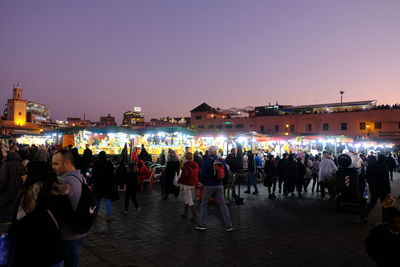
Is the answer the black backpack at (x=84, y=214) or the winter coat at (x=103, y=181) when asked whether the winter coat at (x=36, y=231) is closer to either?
the black backpack at (x=84, y=214)

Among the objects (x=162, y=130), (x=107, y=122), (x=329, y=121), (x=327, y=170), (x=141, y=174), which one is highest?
(x=107, y=122)

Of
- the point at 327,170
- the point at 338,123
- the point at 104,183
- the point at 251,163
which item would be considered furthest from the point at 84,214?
the point at 338,123

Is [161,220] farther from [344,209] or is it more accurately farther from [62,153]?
[344,209]

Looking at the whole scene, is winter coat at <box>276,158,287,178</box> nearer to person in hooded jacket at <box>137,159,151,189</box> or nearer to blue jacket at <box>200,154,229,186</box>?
person in hooded jacket at <box>137,159,151,189</box>

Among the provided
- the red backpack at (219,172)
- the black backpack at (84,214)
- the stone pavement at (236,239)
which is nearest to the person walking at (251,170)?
the stone pavement at (236,239)

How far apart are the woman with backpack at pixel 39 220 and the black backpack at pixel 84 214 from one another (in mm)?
163

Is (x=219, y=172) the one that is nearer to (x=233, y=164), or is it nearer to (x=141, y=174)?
(x=233, y=164)

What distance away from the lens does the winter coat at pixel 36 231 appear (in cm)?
239

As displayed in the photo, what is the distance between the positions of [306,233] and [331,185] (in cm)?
466

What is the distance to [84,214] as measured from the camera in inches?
111

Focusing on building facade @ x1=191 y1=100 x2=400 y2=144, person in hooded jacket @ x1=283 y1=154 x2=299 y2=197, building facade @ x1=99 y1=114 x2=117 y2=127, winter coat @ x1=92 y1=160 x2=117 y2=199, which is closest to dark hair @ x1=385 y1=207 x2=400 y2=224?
winter coat @ x1=92 y1=160 x2=117 y2=199

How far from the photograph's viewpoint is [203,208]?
21.2 feet

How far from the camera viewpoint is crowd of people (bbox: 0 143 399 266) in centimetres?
244

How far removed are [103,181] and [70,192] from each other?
423 cm
